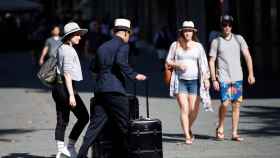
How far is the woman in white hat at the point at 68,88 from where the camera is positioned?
35.7 feet

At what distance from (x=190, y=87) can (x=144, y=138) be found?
224 cm

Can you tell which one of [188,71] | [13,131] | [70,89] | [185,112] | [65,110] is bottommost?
[13,131]

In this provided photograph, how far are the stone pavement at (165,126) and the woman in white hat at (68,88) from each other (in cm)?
65

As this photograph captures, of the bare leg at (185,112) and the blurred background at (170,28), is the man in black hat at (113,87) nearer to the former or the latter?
the bare leg at (185,112)

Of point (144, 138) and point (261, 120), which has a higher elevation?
point (144, 138)

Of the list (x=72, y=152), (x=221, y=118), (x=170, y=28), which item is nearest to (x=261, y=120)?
(x=221, y=118)

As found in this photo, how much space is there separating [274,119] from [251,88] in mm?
5557

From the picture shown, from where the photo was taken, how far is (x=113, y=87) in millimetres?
10203

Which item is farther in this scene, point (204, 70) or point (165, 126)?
point (165, 126)

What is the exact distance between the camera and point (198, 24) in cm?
2955

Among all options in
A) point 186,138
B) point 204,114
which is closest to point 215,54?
point 186,138

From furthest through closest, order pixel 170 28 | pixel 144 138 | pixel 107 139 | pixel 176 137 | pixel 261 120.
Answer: pixel 170 28 < pixel 261 120 < pixel 176 137 < pixel 107 139 < pixel 144 138

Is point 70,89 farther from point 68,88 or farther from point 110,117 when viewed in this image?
point 110,117

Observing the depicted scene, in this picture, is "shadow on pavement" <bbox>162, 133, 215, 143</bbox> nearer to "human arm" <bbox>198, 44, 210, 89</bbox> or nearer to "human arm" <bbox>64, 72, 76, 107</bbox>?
"human arm" <bbox>198, 44, 210, 89</bbox>
